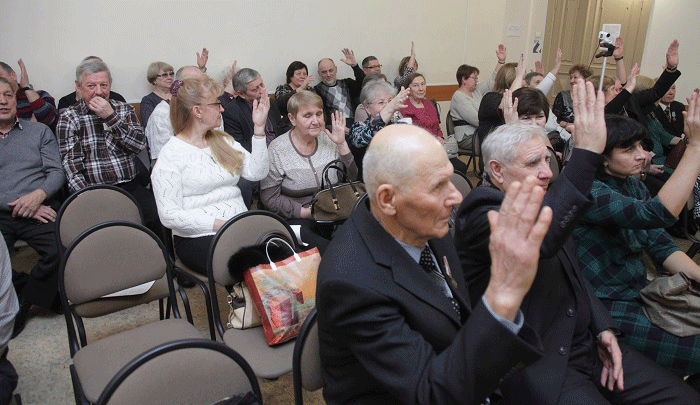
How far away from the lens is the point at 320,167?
3275mm

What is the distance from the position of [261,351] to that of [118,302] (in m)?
0.77

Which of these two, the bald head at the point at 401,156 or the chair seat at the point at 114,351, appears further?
the chair seat at the point at 114,351

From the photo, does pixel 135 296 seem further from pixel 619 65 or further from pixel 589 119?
pixel 619 65

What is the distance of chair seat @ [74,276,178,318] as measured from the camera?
2.14 metres

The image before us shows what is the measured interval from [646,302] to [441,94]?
5.96 meters

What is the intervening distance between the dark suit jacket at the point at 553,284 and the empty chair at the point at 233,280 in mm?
787

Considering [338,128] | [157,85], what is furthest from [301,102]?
[157,85]

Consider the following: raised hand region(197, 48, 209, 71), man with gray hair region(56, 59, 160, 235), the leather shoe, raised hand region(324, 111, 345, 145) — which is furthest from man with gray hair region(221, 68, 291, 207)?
the leather shoe

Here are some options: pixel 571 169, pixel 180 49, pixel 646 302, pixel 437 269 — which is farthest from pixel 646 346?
pixel 180 49

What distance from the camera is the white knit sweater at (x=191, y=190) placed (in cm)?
263

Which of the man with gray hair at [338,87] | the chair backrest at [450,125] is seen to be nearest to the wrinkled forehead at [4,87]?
the man with gray hair at [338,87]

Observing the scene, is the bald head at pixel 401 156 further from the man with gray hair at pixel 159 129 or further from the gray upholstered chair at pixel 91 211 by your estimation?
the man with gray hair at pixel 159 129

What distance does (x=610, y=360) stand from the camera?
5.78 feet

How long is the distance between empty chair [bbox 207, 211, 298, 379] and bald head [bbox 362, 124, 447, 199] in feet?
3.02
